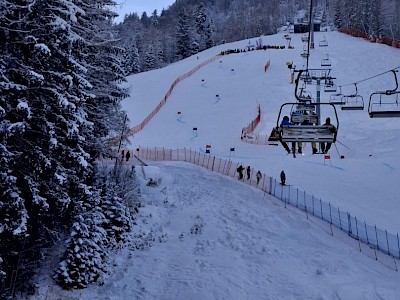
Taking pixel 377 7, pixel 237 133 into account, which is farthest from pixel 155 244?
pixel 377 7

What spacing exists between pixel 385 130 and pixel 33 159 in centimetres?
3239

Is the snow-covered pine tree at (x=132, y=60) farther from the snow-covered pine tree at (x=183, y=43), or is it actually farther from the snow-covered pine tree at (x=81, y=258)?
the snow-covered pine tree at (x=81, y=258)

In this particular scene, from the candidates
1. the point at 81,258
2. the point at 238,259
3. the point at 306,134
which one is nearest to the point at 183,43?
the point at 238,259

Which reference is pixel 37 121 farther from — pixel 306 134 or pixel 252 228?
pixel 252 228

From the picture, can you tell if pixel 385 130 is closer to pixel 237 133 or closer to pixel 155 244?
pixel 237 133

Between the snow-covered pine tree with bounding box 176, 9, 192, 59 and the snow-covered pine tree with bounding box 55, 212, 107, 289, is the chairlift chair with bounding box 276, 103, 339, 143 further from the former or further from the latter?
the snow-covered pine tree with bounding box 176, 9, 192, 59

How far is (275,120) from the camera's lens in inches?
1587

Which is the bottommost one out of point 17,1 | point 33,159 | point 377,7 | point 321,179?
point 321,179

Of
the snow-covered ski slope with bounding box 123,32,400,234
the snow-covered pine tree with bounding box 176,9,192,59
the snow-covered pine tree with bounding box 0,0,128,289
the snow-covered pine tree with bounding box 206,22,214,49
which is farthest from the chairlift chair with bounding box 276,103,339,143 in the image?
the snow-covered pine tree with bounding box 206,22,214,49

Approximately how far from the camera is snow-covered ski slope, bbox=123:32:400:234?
2448cm

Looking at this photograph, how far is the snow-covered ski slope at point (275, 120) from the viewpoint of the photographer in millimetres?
24484

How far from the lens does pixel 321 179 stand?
25797mm

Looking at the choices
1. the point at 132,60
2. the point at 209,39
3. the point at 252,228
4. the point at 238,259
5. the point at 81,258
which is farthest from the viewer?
the point at 209,39

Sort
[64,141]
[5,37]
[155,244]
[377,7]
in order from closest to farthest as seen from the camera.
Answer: [5,37]
[64,141]
[155,244]
[377,7]
